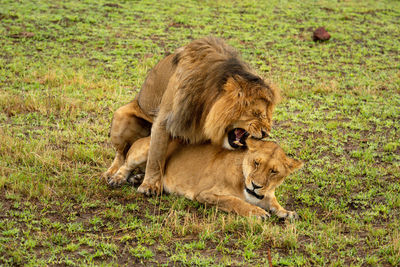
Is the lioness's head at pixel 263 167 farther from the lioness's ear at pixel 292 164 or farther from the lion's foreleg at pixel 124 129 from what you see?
the lion's foreleg at pixel 124 129

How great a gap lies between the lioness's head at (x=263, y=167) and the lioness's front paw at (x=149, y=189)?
98 cm

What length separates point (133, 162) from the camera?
215 inches

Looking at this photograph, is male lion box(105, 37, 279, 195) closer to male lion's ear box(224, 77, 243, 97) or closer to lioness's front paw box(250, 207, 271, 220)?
male lion's ear box(224, 77, 243, 97)

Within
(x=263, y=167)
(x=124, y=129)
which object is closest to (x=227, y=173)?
(x=263, y=167)

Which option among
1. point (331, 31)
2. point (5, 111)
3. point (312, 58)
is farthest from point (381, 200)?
point (331, 31)

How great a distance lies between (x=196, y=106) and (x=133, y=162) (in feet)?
3.76

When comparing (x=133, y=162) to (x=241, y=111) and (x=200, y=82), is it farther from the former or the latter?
(x=241, y=111)

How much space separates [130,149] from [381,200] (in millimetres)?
2509

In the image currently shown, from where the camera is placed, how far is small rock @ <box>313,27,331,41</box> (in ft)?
38.8

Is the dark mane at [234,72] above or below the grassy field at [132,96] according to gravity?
above

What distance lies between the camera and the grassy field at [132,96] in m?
4.07

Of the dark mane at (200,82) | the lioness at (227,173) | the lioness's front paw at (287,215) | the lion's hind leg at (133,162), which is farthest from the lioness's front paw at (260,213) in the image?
the lion's hind leg at (133,162)

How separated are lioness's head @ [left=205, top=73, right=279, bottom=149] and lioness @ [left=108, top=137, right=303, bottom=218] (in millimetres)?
149

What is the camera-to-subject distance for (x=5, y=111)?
7199 millimetres
